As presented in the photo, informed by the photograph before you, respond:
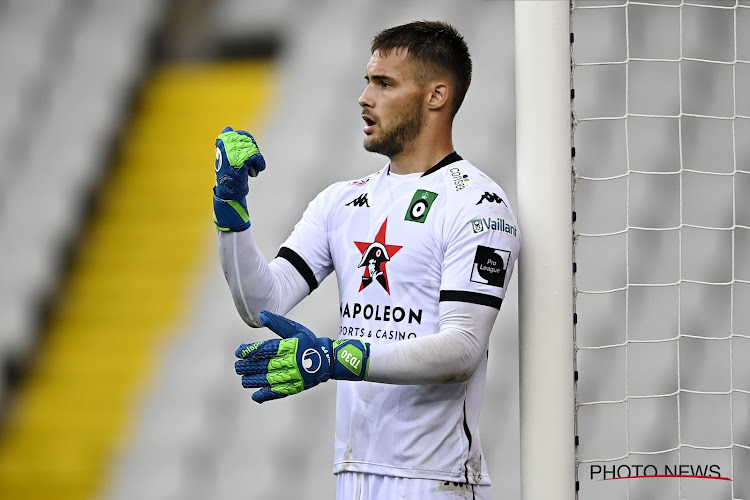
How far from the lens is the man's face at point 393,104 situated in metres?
2.35

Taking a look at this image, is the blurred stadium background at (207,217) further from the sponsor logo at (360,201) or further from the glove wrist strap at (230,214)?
the glove wrist strap at (230,214)

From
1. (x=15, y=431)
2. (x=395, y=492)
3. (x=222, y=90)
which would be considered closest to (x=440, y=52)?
(x=395, y=492)

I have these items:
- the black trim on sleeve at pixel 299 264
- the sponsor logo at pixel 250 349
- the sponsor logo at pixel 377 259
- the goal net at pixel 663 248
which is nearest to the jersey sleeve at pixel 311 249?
the black trim on sleeve at pixel 299 264

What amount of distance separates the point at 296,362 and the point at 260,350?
9cm

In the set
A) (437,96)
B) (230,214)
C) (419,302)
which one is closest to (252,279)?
(230,214)

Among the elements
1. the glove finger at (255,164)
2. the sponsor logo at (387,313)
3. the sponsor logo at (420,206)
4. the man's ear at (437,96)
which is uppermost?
the man's ear at (437,96)

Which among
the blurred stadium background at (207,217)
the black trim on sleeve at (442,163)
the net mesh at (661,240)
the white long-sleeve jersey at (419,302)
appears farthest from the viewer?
the blurred stadium background at (207,217)

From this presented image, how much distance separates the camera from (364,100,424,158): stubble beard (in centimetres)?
235

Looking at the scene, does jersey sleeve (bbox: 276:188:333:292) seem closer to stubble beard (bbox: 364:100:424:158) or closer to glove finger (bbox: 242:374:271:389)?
stubble beard (bbox: 364:100:424:158)

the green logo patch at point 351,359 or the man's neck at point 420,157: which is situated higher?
the man's neck at point 420,157

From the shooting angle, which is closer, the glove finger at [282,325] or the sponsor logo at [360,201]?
the glove finger at [282,325]

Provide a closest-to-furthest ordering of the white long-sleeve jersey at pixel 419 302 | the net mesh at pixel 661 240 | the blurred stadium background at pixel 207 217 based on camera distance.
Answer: the white long-sleeve jersey at pixel 419 302 < the net mesh at pixel 661 240 < the blurred stadium background at pixel 207 217

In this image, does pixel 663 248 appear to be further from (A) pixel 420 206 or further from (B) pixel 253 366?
(B) pixel 253 366

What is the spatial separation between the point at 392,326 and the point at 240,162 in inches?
18.3
